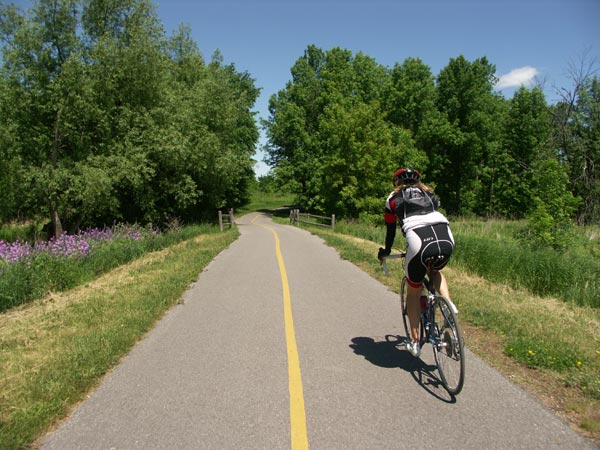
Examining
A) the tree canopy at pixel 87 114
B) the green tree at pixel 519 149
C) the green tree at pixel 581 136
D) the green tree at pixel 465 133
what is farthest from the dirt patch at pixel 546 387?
the green tree at pixel 465 133

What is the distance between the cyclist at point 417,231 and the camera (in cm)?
411

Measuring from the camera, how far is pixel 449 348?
398cm

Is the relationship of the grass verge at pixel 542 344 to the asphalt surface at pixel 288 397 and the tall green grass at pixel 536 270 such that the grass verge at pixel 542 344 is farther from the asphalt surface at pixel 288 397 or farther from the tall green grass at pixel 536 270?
the tall green grass at pixel 536 270

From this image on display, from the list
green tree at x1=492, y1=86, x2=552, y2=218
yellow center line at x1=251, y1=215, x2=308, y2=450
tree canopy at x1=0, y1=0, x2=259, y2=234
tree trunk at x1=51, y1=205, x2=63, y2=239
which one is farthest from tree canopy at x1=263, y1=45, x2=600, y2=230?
yellow center line at x1=251, y1=215, x2=308, y2=450

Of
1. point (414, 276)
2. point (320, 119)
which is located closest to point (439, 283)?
point (414, 276)

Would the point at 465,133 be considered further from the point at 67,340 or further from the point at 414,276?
the point at 67,340

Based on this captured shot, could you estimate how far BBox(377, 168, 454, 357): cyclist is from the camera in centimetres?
411

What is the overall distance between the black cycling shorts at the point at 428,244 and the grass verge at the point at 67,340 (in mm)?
3589

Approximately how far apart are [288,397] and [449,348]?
64.4 inches

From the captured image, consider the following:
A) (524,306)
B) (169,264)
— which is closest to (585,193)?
(524,306)

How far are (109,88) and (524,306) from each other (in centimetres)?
1996

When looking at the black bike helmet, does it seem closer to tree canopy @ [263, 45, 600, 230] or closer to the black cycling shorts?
the black cycling shorts

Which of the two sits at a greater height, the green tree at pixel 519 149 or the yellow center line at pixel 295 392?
the green tree at pixel 519 149

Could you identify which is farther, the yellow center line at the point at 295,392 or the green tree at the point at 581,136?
the green tree at the point at 581,136
